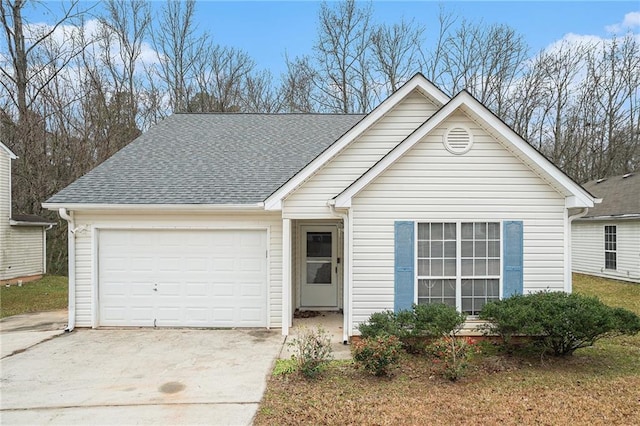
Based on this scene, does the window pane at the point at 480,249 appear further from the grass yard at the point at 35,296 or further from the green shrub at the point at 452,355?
the grass yard at the point at 35,296

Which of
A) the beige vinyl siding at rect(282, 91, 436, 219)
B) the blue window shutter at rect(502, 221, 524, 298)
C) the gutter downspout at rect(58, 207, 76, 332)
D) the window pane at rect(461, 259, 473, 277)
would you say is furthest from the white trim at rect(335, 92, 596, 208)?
the gutter downspout at rect(58, 207, 76, 332)

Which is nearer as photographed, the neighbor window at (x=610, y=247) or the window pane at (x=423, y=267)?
the window pane at (x=423, y=267)

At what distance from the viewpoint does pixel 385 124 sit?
8297 millimetres

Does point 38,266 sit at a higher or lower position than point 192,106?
lower

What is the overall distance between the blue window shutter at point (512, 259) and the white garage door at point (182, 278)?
4.96m

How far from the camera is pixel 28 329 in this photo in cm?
897

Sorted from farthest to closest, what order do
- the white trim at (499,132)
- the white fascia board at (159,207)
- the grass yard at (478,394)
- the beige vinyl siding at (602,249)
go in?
1. the beige vinyl siding at (602,249)
2. the white fascia board at (159,207)
3. the white trim at (499,132)
4. the grass yard at (478,394)

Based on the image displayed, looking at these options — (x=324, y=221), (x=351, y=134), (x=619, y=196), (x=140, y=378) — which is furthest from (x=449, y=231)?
(x=619, y=196)

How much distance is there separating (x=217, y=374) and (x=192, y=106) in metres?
20.9

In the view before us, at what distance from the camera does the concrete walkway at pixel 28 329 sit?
764 cm

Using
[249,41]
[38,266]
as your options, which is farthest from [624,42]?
[38,266]

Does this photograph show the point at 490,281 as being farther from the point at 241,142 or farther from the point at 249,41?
the point at 249,41

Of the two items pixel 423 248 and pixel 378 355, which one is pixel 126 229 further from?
pixel 423 248

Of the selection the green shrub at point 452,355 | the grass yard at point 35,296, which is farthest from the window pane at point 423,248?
the grass yard at point 35,296
